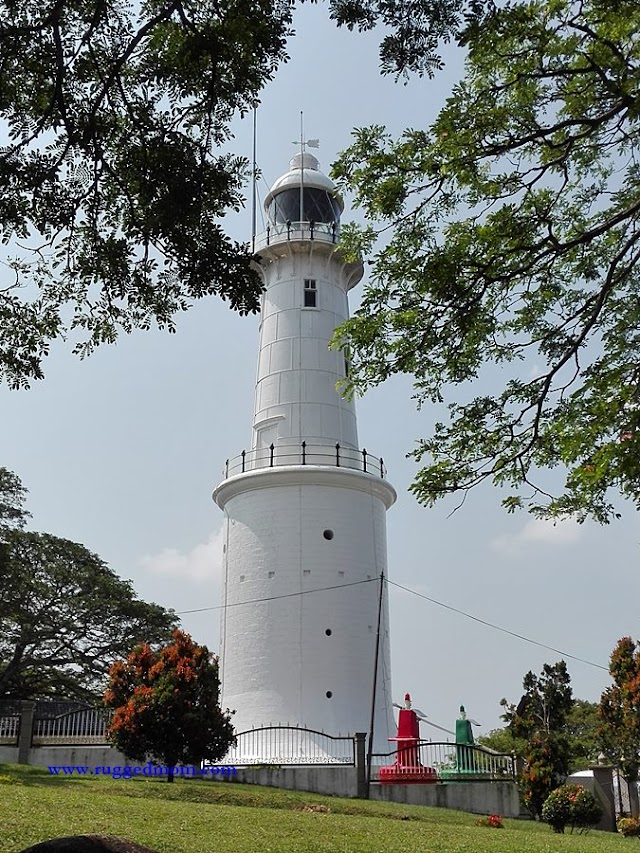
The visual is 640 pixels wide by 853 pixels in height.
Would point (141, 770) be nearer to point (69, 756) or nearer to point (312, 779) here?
point (69, 756)

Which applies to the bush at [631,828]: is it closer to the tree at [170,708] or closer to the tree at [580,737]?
the tree at [580,737]

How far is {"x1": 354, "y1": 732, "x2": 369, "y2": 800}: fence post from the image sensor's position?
1675 centimetres

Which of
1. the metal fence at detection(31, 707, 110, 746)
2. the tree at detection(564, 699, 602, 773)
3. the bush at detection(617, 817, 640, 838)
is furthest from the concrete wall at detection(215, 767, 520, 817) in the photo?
the tree at detection(564, 699, 602, 773)

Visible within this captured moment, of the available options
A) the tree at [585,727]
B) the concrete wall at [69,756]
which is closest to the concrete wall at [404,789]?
the concrete wall at [69,756]

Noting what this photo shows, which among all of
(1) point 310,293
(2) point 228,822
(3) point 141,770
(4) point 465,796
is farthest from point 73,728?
(1) point 310,293

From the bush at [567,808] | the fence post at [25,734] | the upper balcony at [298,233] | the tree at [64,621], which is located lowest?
the bush at [567,808]

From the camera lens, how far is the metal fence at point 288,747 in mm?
18916

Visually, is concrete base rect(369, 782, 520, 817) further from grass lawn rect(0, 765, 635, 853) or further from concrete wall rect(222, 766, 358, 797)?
grass lawn rect(0, 765, 635, 853)

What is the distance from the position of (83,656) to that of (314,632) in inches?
307

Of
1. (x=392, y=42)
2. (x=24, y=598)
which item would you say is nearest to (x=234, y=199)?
(x=392, y=42)

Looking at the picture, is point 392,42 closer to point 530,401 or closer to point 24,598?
point 530,401

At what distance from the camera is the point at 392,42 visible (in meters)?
7.06

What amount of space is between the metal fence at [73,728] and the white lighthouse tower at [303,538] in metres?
3.09

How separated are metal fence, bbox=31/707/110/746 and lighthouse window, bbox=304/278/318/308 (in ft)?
37.6
